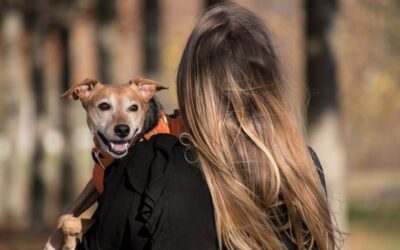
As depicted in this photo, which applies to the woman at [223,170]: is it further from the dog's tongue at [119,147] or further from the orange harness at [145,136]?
the dog's tongue at [119,147]

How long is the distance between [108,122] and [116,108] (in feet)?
0.35

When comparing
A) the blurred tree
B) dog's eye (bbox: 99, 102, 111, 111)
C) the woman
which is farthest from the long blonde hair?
the blurred tree

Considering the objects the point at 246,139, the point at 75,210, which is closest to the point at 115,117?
the point at 75,210

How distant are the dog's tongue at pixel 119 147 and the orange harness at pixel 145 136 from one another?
0.13 ft

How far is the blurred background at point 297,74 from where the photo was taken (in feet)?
36.7

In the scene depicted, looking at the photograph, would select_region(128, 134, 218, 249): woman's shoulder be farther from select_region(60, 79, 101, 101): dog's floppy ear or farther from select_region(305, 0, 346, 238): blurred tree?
select_region(305, 0, 346, 238): blurred tree

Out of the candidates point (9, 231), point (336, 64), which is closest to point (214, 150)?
point (336, 64)

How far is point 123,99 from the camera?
503 cm

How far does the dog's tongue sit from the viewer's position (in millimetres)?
4582

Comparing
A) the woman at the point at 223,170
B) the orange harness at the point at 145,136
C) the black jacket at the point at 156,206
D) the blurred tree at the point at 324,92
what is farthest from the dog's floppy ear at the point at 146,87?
the blurred tree at the point at 324,92

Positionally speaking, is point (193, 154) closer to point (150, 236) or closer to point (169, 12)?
point (150, 236)

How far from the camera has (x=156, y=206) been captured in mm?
3678

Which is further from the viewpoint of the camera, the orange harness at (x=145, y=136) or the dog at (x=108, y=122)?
the dog at (x=108, y=122)

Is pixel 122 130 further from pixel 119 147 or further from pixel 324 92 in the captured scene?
pixel 324 92
